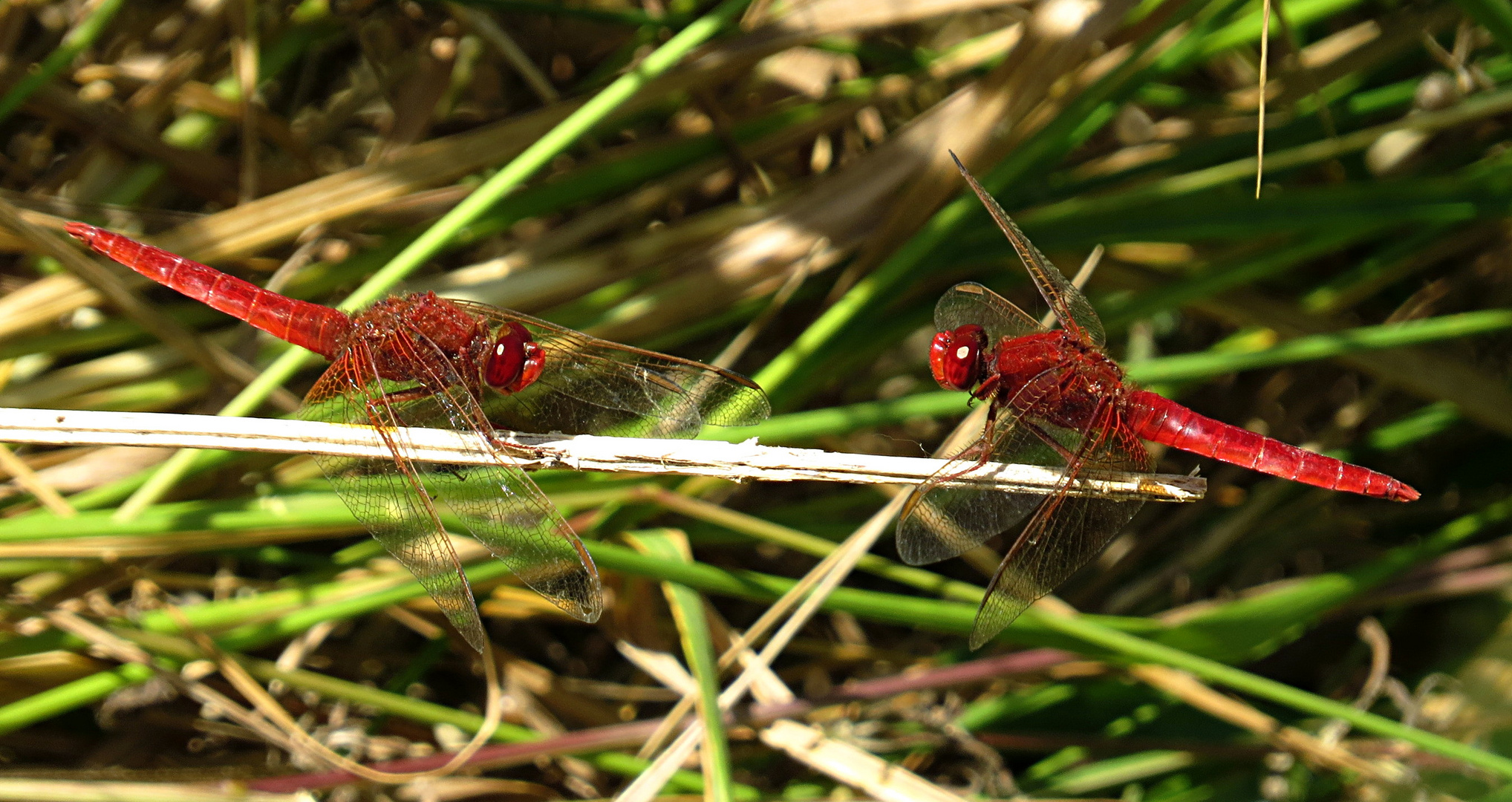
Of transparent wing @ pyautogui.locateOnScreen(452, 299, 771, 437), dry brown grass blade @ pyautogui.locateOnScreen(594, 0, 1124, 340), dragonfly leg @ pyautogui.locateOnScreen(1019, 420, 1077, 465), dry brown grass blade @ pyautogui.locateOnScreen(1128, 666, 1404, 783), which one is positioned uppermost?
dry brown grass blade @ pyautogui.locateOnScreen(594, 0, 1124, 340)

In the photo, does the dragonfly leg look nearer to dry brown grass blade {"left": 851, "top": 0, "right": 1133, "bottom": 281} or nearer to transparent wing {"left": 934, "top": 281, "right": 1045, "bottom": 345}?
transparent wing {"left": 934, "top": 281, "right": 1045, "bottom": 345}

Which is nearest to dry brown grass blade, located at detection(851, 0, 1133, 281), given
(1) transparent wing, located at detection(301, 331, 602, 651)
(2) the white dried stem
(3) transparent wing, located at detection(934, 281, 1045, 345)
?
(3) transparent wing, located at detection(934, 281, 1045, 345)

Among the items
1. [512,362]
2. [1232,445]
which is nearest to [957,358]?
[1232,445]

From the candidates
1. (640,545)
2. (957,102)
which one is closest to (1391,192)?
(957,102)

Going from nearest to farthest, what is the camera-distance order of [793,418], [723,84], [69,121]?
1. [793,418]
2. [69,121]
3. [723,84]

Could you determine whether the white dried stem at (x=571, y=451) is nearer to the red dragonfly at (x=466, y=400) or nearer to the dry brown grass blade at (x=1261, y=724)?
the red dragonfly at (x=466, y=400)

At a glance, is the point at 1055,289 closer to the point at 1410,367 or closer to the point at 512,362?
the point at 512,362

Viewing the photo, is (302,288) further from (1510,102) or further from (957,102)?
(1510,102)
